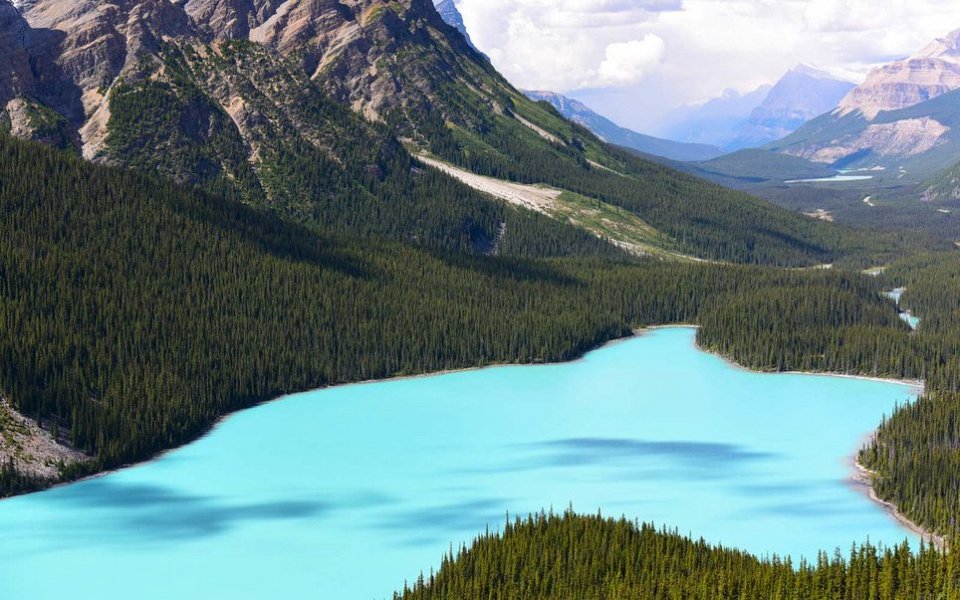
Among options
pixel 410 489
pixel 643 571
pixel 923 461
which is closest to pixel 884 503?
pixel 923 461

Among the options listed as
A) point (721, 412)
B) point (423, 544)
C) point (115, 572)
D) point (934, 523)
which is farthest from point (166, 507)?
point (721, 412)

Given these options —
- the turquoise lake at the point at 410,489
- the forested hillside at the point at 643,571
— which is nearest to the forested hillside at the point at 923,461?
the turquoise lake at the point at 410,489

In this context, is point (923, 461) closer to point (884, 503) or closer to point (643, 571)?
point (884, 503)

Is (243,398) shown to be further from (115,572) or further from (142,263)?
(115,572)

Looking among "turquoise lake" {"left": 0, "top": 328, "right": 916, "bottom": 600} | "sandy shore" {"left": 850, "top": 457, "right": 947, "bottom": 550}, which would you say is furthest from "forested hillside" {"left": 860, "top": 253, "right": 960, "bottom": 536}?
"turquoise lake" {"left": 0, "top": 328, "right": 916, "bottom": 600}

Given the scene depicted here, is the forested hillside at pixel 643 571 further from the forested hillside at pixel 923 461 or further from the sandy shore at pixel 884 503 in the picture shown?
the forested hillside at pixel 923 461
